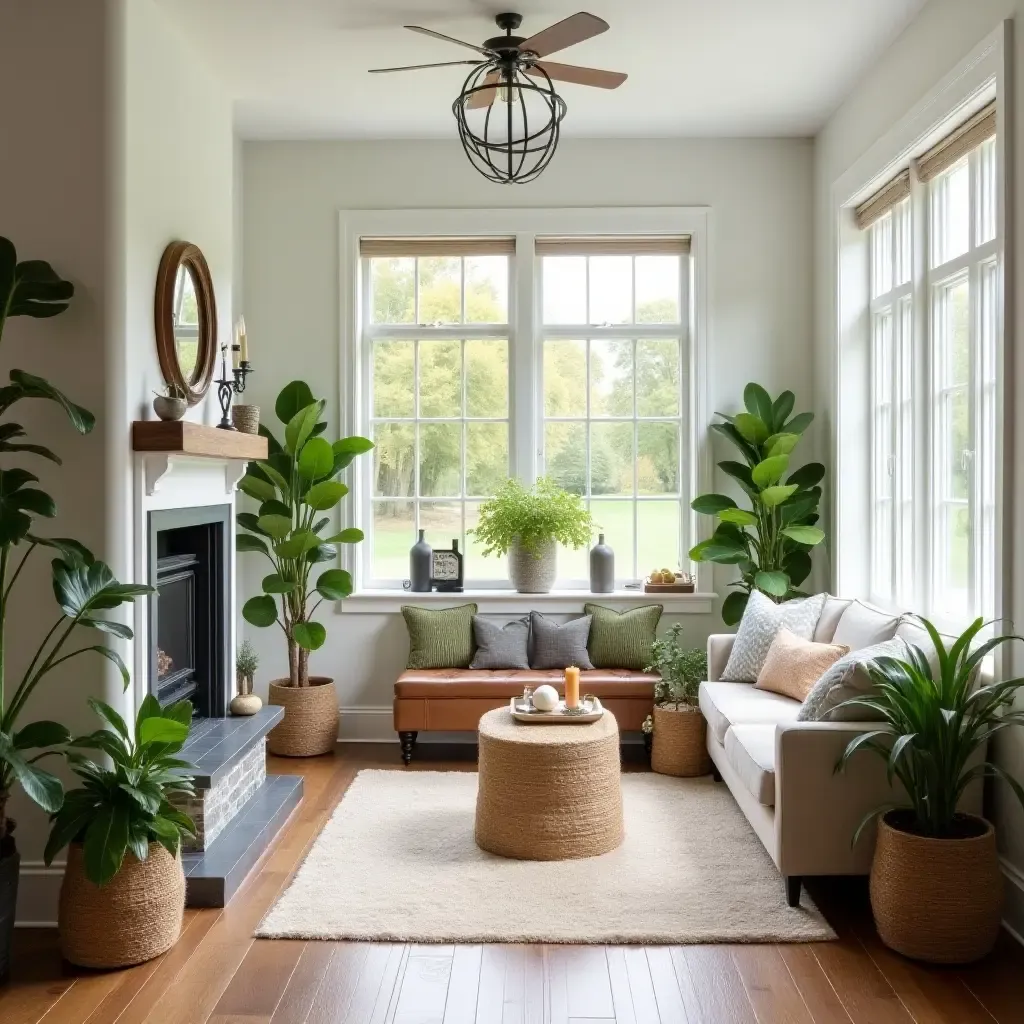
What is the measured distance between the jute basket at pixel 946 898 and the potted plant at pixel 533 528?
276 cm

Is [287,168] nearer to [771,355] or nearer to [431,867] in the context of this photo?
[771,355]

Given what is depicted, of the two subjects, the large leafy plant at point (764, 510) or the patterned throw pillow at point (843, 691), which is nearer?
the patterned throw pillow at point (843, 691)

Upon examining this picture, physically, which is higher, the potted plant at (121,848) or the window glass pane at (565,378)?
the window glass pane at (565,378)

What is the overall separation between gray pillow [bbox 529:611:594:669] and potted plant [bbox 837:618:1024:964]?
2.21m

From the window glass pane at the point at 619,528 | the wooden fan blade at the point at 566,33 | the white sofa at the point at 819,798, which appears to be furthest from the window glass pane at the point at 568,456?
the white sofa at the point at 819,798

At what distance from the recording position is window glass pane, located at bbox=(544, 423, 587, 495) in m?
5.87

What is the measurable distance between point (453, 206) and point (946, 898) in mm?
4151

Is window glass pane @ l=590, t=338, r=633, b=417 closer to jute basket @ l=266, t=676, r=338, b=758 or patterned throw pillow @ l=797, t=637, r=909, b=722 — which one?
jute basket @ l=266, t=676, r=338, b=758

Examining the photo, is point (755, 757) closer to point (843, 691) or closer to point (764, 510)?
point (843, 691)

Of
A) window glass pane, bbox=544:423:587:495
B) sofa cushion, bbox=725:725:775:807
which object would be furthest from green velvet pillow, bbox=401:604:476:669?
sofa cushion, bbox=725:725:775:807

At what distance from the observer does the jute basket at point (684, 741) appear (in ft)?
16.1

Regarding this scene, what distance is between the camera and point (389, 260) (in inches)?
231

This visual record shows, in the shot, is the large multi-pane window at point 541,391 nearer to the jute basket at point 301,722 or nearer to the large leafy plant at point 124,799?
the jute basket at point 301,722

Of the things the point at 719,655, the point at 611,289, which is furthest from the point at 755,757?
the point at 611,289
